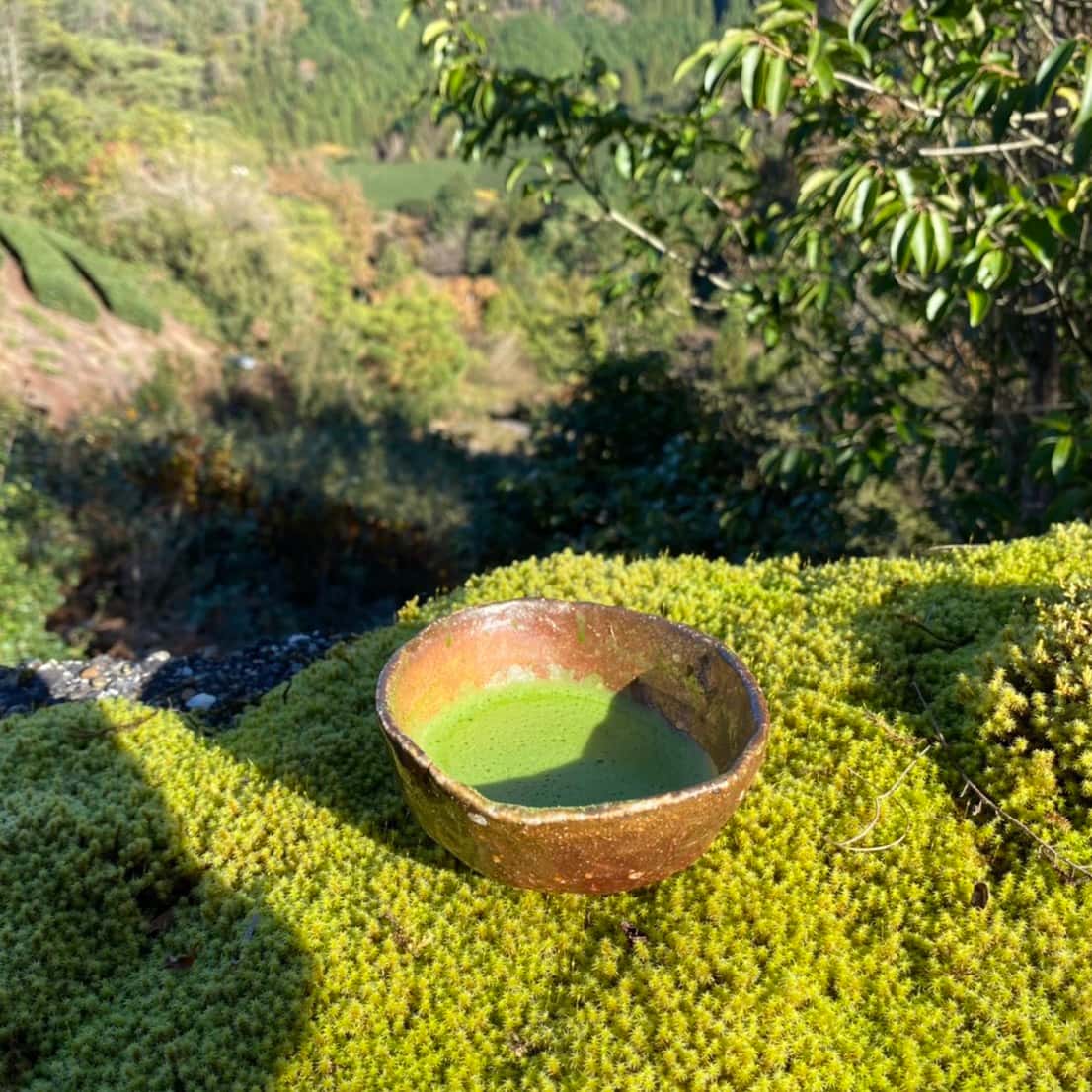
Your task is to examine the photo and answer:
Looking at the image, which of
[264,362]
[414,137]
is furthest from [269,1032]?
[414,137]

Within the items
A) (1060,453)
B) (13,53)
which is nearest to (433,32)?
(1060,453)

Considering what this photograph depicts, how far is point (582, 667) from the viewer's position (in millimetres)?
2350

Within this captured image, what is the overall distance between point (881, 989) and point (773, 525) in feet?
11.0

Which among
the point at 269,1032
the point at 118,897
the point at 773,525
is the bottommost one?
the point at 773,525

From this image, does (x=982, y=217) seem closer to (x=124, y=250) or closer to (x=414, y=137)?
(x=124, y=250)

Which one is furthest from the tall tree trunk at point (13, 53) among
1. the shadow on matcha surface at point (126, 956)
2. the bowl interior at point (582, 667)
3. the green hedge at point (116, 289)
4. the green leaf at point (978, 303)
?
the green leaf at point (978, 303)

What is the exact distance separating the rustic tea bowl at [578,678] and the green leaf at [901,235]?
128 cm

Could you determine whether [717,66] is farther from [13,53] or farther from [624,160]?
[13,53]

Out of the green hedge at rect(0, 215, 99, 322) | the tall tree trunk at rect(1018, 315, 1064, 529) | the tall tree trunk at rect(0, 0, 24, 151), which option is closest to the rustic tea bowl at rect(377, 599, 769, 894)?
the tall tree trunk at rect(1018, 315, 1064, 529)

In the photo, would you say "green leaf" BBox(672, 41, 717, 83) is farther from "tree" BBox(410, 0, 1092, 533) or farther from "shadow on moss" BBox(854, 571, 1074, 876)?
"shadow on moss" BBox(854, 571, 1074, 876)

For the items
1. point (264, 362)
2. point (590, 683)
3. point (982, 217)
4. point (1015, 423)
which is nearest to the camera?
point (590, 683)

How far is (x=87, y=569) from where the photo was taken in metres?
6.88

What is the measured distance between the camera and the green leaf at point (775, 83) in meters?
2.40

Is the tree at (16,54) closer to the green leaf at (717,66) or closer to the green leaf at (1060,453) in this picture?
the green leaf at (717,66)
